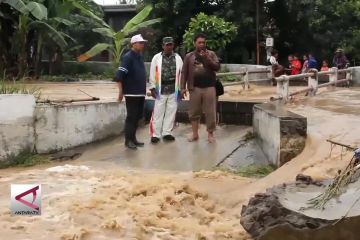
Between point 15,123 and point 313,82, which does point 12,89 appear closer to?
point 15,123

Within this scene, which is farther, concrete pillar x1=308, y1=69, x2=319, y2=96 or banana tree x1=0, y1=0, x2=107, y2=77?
A: banana tree x1=0, y1=0, x2=107, y2=77

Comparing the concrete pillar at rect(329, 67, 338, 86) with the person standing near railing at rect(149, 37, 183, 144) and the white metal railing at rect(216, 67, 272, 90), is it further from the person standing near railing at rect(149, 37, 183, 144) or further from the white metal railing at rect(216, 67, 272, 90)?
the person standing near railing at rect(149, 37, 183, 144)

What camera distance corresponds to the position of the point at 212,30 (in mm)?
20891

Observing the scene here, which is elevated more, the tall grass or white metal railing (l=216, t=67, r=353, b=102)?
the tall grass

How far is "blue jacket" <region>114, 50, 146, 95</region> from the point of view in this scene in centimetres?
895

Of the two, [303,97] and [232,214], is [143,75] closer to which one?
[232,214]

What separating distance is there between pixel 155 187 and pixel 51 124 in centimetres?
354

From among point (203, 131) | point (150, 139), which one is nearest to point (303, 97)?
point (203, 131)

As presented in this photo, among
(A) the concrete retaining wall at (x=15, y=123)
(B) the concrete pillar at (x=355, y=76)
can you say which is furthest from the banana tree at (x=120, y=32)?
(A) the concrete retaining wall at (x=15, y=123)

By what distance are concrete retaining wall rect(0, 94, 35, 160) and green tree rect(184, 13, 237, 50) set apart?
11.9 m

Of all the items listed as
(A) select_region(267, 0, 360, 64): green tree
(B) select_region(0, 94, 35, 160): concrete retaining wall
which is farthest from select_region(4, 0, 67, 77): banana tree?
(B) select_region(0, 94, 35, 160): concrete retaining wall

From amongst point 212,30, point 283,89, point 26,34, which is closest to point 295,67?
point 212,30

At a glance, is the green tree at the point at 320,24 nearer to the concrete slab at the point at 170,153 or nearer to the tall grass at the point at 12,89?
the concrete slab at the point at 170,153

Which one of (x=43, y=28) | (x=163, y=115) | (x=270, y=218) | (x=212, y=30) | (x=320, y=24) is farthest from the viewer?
(x=320, y=24)
